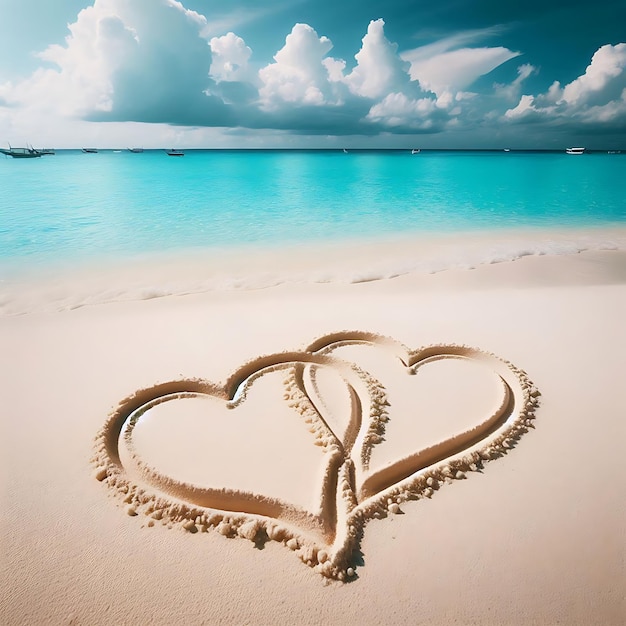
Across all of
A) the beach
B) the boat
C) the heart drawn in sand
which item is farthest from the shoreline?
the boat

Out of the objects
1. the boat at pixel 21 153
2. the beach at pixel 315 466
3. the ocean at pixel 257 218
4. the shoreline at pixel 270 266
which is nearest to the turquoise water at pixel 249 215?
the ocean at pixel 257 218

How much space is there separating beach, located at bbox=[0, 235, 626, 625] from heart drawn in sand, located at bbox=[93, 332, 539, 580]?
2 centimetres

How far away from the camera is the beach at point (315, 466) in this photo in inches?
74.9

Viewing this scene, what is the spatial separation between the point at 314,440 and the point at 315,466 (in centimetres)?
26

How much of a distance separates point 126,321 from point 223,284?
2334 mm

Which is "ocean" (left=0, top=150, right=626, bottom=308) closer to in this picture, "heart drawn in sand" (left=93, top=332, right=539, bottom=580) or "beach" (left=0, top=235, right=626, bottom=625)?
"beach" (left=0, top=235, right=626, bottom=625)

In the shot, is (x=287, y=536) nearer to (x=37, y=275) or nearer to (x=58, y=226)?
(x=37, y=275)

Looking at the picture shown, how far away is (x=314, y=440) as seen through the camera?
9.10 ft

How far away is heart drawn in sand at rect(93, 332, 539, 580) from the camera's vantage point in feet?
7.20

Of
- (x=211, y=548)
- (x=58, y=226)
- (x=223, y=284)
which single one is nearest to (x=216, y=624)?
(x=211, y=548)

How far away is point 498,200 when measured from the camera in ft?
59.5

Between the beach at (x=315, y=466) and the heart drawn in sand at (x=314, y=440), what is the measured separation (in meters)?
0.02

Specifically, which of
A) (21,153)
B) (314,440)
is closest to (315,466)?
(314,440)

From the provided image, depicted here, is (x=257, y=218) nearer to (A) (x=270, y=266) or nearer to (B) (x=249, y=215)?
(B) (x=249, y=215)
